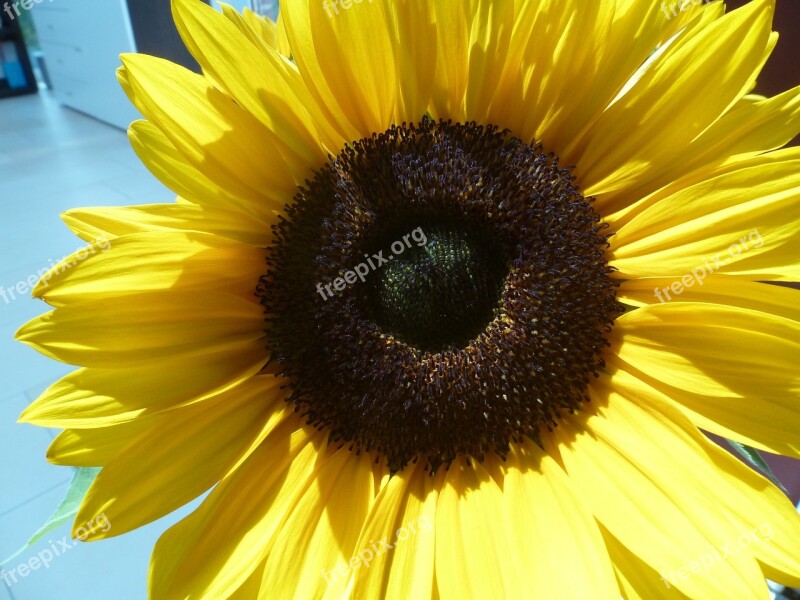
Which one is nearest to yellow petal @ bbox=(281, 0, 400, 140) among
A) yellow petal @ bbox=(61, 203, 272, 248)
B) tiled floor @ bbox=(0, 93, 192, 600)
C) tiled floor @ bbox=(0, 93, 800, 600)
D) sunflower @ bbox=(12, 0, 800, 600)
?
sunflower @ bbox=(12, 0, 800, 600)

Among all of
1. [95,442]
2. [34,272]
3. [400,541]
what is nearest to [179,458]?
[95,442]

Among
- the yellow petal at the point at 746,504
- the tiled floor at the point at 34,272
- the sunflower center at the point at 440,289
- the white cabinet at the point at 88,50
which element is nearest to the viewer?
the yellow petal at the point at 746,504

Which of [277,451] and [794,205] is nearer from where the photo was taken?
[794,205]

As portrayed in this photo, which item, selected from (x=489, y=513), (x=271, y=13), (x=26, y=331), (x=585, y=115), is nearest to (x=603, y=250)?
(x=585, y=115)

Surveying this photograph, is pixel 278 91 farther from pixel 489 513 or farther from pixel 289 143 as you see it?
pixel 489 513

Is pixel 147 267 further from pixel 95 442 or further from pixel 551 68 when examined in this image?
pixel 551 68

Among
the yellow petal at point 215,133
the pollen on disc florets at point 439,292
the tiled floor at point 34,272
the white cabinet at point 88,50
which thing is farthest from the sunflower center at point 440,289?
the white cabinet at point 88,50

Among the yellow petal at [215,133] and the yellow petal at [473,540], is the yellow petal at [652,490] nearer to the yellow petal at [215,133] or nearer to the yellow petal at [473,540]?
the yellow petal at [473,540]
